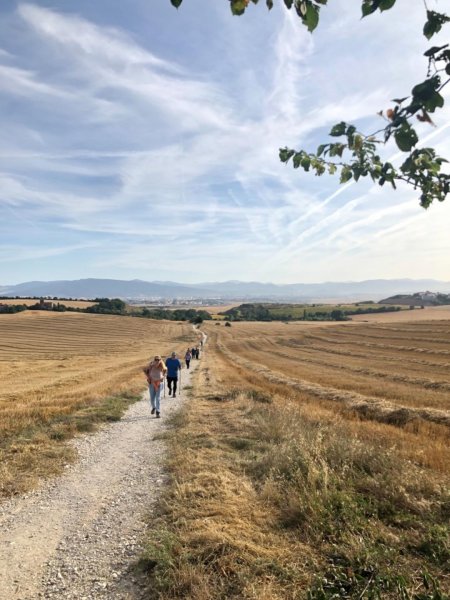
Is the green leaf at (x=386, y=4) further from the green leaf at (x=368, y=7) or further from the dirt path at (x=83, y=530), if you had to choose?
the dirt path at (x=83, y=530)

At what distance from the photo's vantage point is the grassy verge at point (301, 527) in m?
3.58

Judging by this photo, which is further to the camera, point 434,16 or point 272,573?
point 272,573

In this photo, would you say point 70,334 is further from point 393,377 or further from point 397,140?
point 397,140

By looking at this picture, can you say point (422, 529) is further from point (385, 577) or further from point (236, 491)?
point (236, 491)

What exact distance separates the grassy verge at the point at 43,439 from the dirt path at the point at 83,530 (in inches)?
13.9

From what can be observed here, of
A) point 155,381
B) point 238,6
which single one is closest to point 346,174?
point 238,6

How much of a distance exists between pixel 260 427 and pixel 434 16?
9113 millimetres

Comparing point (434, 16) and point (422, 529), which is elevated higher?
point (434, 16)

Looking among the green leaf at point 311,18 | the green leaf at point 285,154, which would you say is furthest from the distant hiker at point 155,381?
the green leaf at point 311,18

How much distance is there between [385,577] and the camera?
3.29m

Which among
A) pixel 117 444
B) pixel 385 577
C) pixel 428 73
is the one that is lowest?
pixel 117 444

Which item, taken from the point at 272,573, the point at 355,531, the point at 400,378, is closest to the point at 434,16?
the point at 272,573

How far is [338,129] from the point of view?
212 centimetres

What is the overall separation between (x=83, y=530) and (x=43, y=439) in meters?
4.65
